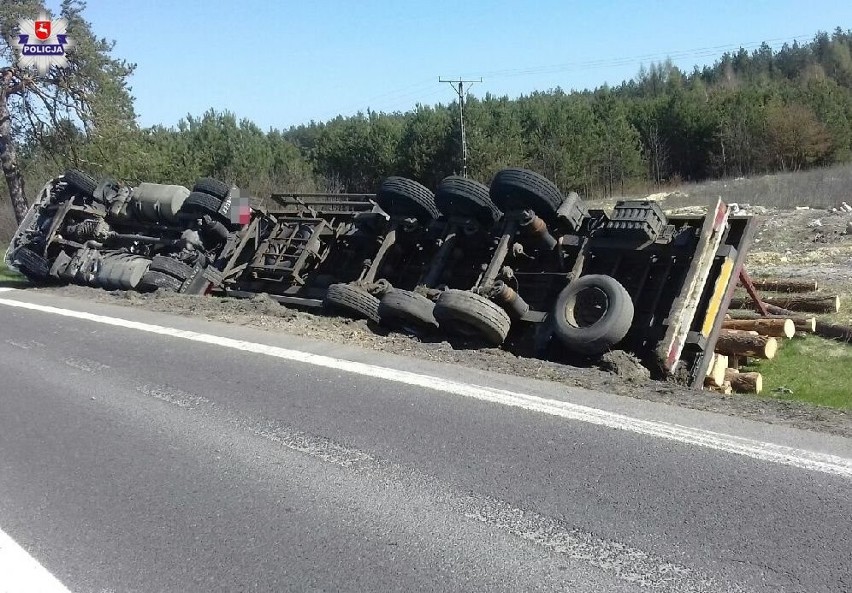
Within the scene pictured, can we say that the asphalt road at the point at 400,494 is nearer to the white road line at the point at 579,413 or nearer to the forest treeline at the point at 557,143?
the white road line at the point at 579,413

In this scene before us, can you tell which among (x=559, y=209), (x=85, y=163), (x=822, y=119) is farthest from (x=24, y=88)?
(x=822, y=119)

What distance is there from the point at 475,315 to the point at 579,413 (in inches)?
95.6

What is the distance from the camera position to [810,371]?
27.1 ft

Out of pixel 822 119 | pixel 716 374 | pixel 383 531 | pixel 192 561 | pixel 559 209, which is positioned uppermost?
pixel 822 119

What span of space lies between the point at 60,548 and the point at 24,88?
75.1 feet

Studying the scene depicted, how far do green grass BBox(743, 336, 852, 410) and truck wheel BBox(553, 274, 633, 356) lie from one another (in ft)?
5.93

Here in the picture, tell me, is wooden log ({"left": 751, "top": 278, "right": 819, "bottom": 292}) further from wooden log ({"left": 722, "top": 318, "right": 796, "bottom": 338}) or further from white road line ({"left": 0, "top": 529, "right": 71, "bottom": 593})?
white road line ({"left": 0, "top": 529, "right": 71, "bottom": 593})

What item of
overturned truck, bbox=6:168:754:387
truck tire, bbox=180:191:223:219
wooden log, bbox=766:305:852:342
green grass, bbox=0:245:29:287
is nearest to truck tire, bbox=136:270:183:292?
overturned truck, bbox=6:168:754:387

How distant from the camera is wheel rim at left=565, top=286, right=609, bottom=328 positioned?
24.4 feet

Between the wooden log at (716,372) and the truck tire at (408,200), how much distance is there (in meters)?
4.20

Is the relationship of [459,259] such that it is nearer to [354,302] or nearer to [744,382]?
[354,302]

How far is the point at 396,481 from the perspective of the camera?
14.1 feet

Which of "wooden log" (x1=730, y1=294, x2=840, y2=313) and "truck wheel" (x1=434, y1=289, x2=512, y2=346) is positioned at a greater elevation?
"wooden log" (x1=730, y1=294, x2=840, y2=313)

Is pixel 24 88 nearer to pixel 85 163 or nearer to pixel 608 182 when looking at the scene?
pixel 85 163
